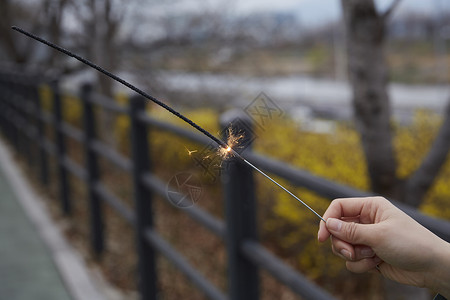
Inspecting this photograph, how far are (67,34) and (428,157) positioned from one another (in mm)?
5989

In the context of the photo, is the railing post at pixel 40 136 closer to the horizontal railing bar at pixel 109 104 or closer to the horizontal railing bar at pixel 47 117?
the horizontal railing bar at pixel 47 117

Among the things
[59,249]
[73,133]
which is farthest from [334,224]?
[73,133]

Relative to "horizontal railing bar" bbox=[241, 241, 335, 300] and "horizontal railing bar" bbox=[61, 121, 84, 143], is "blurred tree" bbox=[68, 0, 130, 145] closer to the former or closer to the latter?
"horizontal railing bar" bbox=[61, 121, 84, 143]

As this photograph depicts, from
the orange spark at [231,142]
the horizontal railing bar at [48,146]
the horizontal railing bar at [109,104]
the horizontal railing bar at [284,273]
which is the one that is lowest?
the horizontal railing bar at [48,146]

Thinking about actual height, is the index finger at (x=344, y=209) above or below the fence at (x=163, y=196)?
above

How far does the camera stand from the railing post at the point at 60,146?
5.37m

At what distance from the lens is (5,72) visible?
8375 millimetres

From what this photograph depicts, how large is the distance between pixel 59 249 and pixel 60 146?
1.47m

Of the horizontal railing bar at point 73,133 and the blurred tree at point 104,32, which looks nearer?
the horizontal railing bar at point 73,133

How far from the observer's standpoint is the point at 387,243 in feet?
1.73

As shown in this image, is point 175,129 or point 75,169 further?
point 75,169

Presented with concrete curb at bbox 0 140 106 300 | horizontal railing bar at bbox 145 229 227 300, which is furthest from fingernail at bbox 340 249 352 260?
concrete curb at bbox 0 140 106 300

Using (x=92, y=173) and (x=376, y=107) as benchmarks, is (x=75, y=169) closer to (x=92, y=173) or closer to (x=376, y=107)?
(x=92, y=173)

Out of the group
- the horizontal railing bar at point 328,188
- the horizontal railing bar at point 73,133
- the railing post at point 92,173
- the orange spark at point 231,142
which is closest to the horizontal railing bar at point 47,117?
the horizontal railing bar at point 73,133
